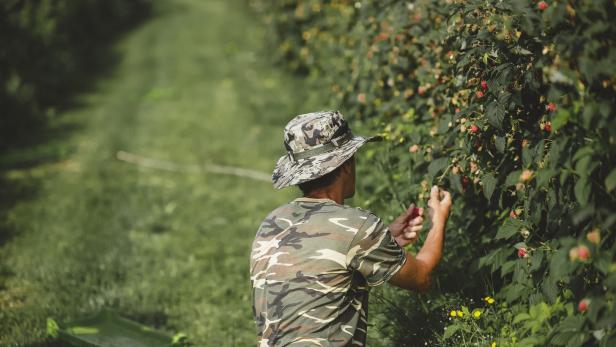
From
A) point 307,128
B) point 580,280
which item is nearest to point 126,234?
point 307,128

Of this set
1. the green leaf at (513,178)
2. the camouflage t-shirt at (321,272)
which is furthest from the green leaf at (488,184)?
the camouflage t-shirt at (321,272)

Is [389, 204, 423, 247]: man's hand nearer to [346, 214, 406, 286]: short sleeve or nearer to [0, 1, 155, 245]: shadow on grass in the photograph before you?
[346, 214, 406, 286]: short sleeve

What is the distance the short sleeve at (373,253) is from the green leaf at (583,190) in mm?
709

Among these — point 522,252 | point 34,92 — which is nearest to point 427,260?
point 522,252

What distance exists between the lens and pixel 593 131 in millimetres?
2449

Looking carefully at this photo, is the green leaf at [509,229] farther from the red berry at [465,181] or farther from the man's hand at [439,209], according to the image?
the red berry at [465,181]

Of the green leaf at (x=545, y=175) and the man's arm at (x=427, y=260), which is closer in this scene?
the green leaf at (x=545, y=175)

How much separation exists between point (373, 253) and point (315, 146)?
51 cm

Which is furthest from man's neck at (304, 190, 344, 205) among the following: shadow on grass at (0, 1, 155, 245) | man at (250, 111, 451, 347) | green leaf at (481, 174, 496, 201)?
shadow on grass at (0, 1, 155, 245)

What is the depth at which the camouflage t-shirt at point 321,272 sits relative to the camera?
2.59 metres

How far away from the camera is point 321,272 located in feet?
8.50

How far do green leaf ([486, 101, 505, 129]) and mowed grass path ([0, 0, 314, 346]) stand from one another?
2.08 m

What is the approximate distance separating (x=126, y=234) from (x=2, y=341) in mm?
1913

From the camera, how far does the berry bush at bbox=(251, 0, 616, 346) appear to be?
2379 millimetres
